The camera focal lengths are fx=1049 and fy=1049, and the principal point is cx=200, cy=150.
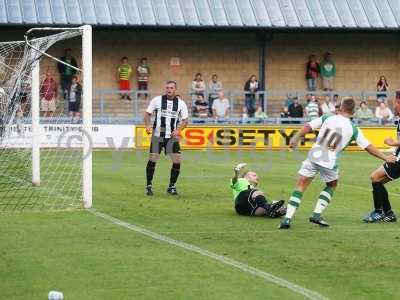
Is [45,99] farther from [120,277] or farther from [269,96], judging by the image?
[120,277]

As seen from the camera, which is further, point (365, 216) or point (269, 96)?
point (269, 96)

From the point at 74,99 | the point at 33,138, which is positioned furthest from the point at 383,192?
the point at 74,99

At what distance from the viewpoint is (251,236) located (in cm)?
1317

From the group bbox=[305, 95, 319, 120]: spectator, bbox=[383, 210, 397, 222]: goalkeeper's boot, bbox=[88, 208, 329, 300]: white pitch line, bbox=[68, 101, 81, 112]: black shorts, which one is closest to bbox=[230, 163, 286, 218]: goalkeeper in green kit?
bbox=[383, 210, 397, 222]: goalkeeper's boot

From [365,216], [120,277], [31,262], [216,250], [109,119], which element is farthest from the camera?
[109,119]

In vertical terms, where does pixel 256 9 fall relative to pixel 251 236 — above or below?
above

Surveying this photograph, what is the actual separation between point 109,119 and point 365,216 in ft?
69.0

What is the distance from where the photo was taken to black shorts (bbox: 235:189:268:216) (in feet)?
50.3

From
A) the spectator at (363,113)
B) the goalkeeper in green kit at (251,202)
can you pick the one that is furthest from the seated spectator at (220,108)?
the goalkeeper in green kit at (251,202)

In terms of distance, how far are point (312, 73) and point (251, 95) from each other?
3.51m

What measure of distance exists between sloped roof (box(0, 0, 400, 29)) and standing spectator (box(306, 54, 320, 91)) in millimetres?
1751

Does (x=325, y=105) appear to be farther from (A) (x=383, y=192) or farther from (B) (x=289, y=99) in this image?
(A) (x=383, y=192)

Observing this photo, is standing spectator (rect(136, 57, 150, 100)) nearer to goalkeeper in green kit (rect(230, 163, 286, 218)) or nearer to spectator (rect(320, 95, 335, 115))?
spectator (rect(320, 95, 335, 115))

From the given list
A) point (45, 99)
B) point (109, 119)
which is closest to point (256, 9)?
point (109, 119)
